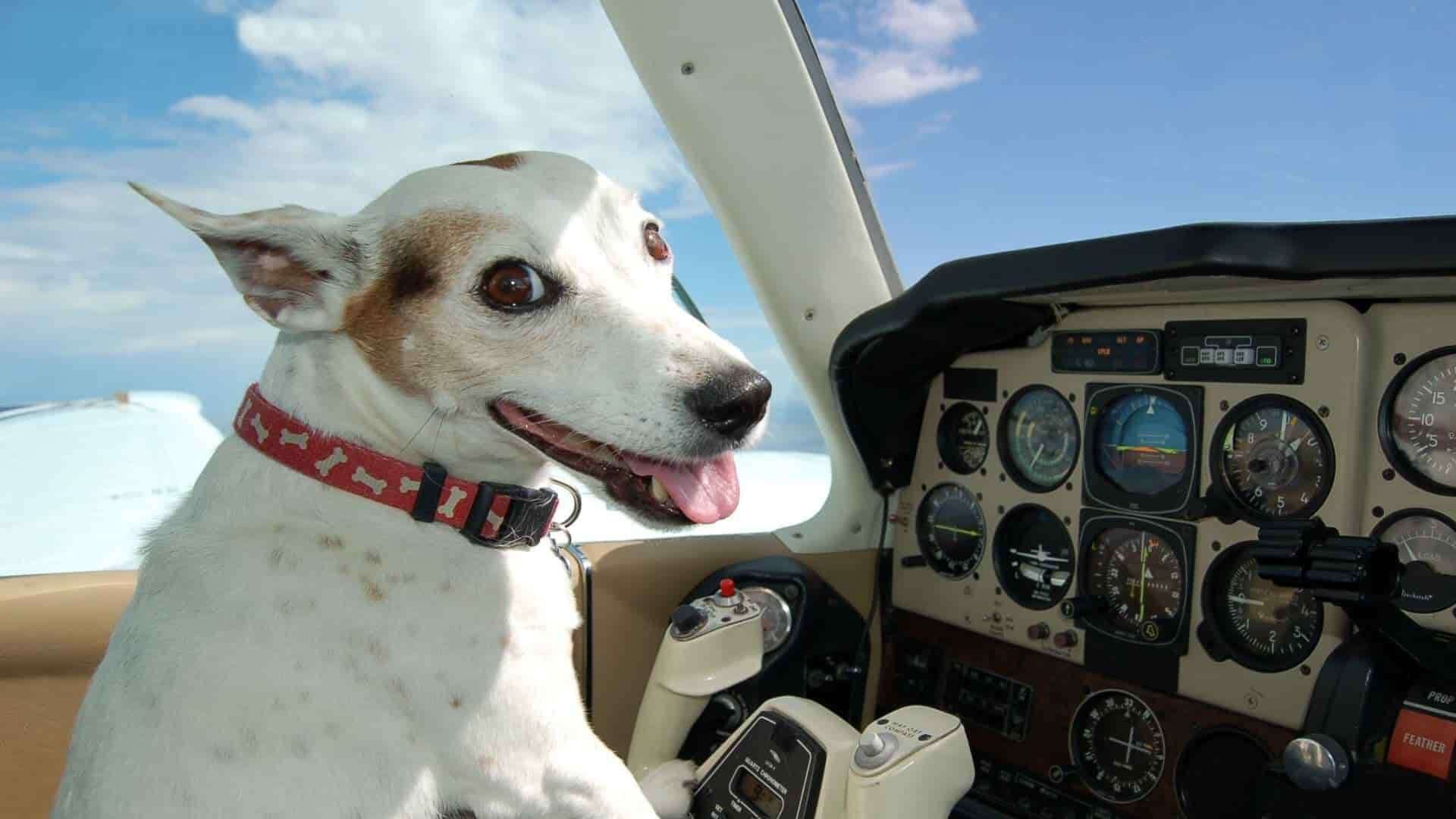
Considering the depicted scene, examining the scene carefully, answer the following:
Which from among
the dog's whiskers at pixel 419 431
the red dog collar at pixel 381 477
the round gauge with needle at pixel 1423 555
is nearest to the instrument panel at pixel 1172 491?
the round gauge with needle at pixel 1423 555

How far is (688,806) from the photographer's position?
234cm

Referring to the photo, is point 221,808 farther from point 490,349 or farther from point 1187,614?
point 1187,614

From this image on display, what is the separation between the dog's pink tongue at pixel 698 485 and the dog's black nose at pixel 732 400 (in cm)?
9

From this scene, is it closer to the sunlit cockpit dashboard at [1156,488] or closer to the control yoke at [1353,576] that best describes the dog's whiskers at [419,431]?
the sunlit cockpit dashboard at [1156,488]

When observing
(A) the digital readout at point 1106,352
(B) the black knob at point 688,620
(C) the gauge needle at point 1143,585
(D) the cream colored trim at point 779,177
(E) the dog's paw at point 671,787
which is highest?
(D) the cream colored trim at point 779,177

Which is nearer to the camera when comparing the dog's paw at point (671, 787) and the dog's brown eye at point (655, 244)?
the dog's brown eye at point (655, 244)

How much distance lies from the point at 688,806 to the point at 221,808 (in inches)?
48.9

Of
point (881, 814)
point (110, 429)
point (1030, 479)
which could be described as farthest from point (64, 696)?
point (110, 429)

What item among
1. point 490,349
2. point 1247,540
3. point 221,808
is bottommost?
point 221,808

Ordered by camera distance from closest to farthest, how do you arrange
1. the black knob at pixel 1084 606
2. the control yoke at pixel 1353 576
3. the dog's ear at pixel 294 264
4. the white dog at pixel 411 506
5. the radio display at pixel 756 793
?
the white dog at pixel 411 506 < the dog's ear at pixel 294 264 < the control yoke at pixel 1353 576 < the radio display at pixel 756 793 < the black knob at pixel 1084 606

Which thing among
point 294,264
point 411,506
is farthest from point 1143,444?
point 294,264

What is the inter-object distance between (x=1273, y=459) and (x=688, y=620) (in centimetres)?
148

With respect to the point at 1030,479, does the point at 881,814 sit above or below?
below

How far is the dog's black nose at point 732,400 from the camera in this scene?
1477 mm
